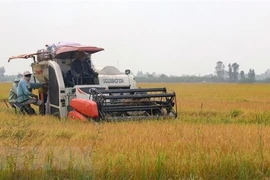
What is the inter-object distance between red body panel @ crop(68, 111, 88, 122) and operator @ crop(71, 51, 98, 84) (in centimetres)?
160

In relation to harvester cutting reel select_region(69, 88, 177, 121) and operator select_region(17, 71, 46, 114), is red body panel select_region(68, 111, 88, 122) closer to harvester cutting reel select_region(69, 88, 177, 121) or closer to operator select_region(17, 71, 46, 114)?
harvester cutting reel select_region(69, 88, 177, 121)

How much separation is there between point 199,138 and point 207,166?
1628 millimetres

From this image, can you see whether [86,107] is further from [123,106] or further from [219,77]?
[219,77]

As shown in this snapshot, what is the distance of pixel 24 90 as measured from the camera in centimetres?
1178

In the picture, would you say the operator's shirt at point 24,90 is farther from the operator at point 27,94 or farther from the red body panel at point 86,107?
the red body panel at point 86,107

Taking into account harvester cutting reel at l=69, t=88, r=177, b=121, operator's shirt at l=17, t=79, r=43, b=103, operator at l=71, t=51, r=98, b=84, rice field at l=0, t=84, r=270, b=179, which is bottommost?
rice field at l=0, t=84, r=270, b=179

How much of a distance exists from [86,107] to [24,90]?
10.9 ft

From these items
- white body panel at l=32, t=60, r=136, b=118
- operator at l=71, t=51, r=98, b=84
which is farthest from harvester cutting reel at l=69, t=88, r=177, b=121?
operator at l=71, t=51, r=98, b=84

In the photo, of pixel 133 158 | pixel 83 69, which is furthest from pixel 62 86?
pixel 133 158

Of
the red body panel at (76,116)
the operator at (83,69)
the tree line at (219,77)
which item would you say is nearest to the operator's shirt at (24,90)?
the operator at (83,69)

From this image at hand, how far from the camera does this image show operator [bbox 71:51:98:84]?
11.4m

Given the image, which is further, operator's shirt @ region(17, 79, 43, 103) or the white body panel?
operator's shirt @ region(17, 79, 43, 103)

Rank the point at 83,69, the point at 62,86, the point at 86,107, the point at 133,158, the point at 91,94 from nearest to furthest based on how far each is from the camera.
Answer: the point at 133,158
the point at 86,107
the point at 91,94
the point at 62,86
the point at 83,69

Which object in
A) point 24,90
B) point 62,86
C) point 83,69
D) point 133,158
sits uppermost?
point 83,69
